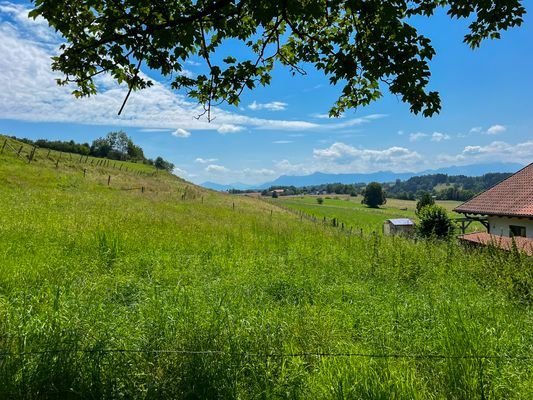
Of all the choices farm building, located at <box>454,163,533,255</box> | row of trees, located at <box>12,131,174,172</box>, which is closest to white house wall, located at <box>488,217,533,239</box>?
farm building, located at <box>454,163,533,255</box>

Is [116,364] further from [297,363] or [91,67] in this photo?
[91,67]

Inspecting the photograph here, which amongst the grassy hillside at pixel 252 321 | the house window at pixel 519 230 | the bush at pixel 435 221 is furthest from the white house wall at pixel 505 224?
the grassy hillside at pixel 252 321

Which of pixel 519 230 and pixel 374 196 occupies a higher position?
pixel 374 196

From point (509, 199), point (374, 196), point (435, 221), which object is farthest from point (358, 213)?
point (509, 199)

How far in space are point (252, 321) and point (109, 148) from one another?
4585 inches

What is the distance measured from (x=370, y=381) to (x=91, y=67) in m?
5.21

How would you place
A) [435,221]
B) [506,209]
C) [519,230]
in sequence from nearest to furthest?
[519,230]
[506,209]
[435,221]

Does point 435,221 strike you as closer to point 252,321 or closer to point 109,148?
point 252,321

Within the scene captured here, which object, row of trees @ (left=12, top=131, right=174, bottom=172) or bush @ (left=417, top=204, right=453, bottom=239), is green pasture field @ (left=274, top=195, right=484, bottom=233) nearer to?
bush @ (left=417, top=204, right=453, bottom=239)

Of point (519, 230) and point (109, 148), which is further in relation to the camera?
point (109, 148)

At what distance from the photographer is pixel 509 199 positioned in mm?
23688

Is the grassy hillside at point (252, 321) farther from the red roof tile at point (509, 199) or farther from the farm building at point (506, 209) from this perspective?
the red roof tile at point (509, 199)

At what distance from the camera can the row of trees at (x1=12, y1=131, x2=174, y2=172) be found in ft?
283

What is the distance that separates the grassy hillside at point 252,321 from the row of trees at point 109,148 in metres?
84.4
